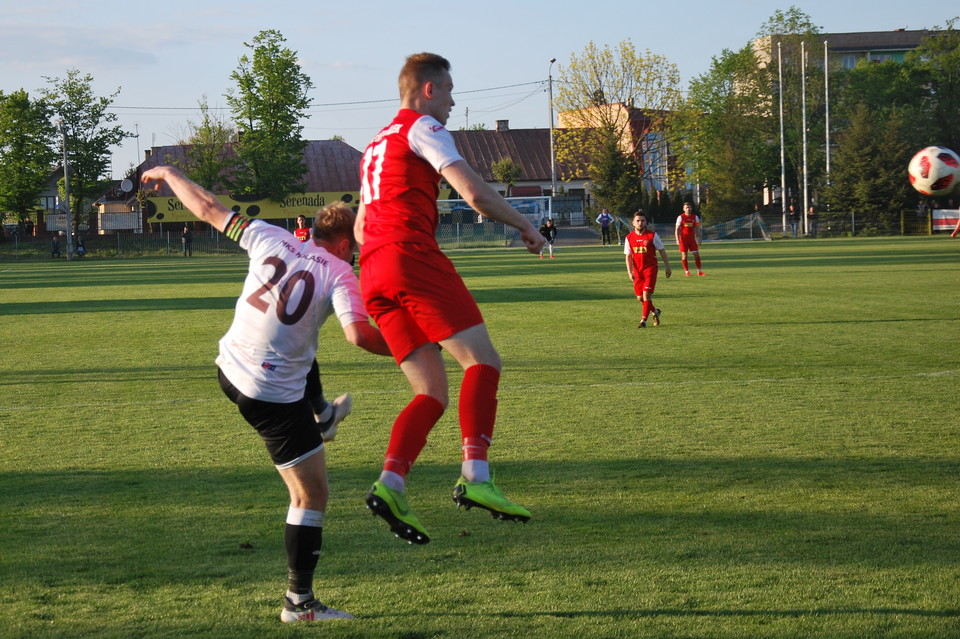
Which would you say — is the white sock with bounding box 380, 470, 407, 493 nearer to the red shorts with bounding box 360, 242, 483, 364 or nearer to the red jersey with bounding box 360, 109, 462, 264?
the red shorts with bounding box 360, 242, 483, 364

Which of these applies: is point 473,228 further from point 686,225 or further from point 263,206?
point 686,225

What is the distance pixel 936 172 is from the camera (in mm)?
18906

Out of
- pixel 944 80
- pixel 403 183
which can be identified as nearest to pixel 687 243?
pixel 403 183

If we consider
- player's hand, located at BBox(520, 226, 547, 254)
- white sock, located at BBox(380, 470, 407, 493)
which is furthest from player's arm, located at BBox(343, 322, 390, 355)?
player's hand, located at BBox(520, 226, 547, 254)

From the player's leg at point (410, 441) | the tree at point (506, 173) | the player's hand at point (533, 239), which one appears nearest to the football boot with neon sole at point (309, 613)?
the player's leg at point (410, 441)

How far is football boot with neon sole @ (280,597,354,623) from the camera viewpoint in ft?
15.1

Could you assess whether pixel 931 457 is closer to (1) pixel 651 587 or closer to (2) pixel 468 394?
(1) pixel 651 587

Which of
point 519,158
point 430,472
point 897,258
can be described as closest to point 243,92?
point 519,158

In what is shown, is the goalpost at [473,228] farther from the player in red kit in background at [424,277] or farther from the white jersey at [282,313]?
the white jersey at [282,313]

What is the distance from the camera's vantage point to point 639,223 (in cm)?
1802

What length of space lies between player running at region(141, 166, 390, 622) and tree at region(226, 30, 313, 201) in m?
72.9

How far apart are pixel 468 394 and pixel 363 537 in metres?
1.56

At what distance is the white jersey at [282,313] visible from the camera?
463 centimetres

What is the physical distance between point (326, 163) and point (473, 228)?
3090 centimetres
